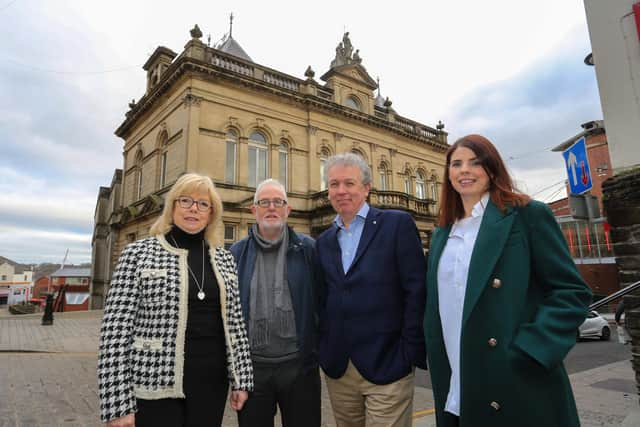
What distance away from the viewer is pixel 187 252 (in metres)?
2.32

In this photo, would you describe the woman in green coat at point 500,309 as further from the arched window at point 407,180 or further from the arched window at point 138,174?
the arched window at point 407,180

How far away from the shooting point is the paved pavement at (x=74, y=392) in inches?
172

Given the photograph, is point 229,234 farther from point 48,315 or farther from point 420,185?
point 420,185

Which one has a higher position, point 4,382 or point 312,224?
point 312,224

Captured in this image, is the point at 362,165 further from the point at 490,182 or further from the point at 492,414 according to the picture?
the point at 492,414

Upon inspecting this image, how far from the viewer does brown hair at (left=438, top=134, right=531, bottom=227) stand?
1906mm

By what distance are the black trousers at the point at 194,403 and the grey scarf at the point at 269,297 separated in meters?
0.40

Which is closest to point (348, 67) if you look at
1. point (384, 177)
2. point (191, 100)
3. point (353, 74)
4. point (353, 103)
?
point (353, 74)

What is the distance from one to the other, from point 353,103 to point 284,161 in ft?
20.1

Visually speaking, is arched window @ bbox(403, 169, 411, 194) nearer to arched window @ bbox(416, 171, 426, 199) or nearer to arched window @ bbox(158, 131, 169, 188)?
arched window @ bbox(416, 171, 426, 199)

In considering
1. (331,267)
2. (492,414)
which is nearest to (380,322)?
(331,267)

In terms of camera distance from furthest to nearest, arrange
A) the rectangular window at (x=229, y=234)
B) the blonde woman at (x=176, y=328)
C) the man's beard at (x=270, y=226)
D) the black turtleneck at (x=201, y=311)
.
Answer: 1. the rectangular window at (x=229, y=234)
2. the man's beard at (x=270, y=226)
3. the black turtleneck at (x=201, y=311)
4. the blonde woman at (x=176, y=328)

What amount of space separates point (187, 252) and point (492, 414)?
2.00 metres

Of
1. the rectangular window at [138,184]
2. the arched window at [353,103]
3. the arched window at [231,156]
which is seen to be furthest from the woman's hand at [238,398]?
the arched window at [353,103]
